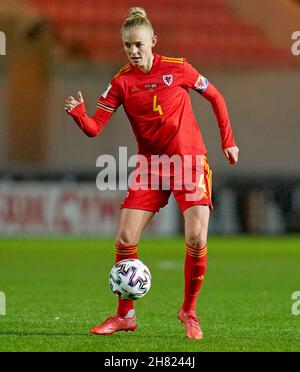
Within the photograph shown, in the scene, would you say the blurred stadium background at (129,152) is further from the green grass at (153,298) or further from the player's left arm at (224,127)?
the player's left arm at (224,127)

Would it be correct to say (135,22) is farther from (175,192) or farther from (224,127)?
(175,192)

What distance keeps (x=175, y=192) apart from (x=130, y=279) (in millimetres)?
609

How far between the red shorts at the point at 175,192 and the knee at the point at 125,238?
163 mm

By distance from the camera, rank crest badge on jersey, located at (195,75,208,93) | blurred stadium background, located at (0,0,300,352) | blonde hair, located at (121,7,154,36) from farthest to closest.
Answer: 1. blurred stadium background, located at (0,0,300,352)
2. crest badge on jersey, located at (195,75,208,93)
3. blonde hair, located at (121,7,154,36)

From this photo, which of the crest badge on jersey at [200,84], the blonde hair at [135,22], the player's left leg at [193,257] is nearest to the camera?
the blonde hair at [135,22]

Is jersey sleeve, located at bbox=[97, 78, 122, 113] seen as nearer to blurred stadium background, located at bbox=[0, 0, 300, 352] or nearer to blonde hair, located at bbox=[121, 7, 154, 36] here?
blonde hair, located at bbox=[121, 7, 154, 36]

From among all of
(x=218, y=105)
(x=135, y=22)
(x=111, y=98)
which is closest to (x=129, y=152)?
(x=218, y=105)

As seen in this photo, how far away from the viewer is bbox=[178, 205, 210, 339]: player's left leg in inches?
273

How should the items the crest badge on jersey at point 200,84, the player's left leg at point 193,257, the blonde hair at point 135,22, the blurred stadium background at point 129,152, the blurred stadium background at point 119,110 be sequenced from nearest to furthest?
1. the blonde hair at point 135,22
2. the player's left leg at point 193,257
3. the crest badge on jersey at point 200,84
4. the blurred stadium background at point 129,152
5. the blurred stadium background at point 119,110

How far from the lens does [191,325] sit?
276 inches

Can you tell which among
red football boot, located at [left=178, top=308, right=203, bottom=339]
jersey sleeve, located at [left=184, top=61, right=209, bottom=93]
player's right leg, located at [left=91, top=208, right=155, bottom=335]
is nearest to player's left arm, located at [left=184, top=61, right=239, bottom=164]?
jersey sleeve, located at [left=184, top=61, right=209, bottom=93]

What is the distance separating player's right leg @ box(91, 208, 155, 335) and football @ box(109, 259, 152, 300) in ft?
0.31

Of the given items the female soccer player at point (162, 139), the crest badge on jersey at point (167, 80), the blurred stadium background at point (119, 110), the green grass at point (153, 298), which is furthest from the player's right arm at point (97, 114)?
the blurred stadium background at point (119, 110)

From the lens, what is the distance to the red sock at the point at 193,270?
707cm
